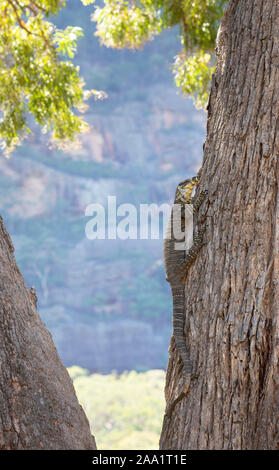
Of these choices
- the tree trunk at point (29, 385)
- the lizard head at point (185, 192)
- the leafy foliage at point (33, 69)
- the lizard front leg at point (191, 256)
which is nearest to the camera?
the tree trunk at point (29, 385)

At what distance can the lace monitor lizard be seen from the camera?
8.05 feet

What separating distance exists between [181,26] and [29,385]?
20.2ft

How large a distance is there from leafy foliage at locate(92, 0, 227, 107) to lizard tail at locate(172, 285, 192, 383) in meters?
4.99

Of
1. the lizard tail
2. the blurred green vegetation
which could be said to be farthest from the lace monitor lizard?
the blurred green vegetation

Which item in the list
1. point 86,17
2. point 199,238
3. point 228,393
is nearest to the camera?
point 228,393

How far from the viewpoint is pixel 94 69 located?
100.0 ft

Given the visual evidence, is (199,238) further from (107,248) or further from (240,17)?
(107,248)

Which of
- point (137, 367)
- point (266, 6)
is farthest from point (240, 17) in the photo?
point (137, 367)

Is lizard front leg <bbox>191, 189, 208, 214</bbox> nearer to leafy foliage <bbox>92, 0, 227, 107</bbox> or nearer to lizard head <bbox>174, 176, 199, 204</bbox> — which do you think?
lizard head <bbox>174, 176, 199, 204</bbox>

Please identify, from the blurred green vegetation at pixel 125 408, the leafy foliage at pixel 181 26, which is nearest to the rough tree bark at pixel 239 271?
the leafy foliage at pixel 181 26

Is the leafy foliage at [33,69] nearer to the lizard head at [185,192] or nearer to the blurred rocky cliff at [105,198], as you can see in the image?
the lizard head at [185,192]

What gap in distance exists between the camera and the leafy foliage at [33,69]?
6969 mm

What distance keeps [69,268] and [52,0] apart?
2199cm

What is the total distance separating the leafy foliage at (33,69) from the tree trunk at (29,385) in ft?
16.2
